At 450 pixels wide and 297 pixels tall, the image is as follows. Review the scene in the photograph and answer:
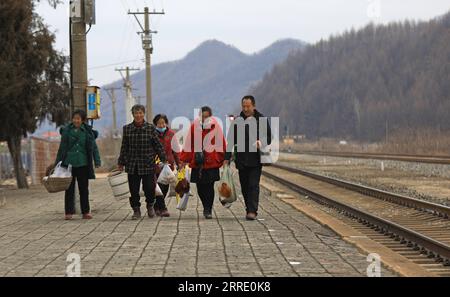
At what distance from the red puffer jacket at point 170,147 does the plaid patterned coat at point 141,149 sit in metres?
0.83

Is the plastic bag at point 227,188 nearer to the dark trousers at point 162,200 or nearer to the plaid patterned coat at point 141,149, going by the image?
the plaid patterned coat at point 141,149

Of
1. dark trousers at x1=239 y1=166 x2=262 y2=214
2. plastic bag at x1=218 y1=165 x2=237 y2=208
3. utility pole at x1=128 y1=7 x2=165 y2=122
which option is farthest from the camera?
utility pole at x1=128 y1=7 x2=165 y2=122

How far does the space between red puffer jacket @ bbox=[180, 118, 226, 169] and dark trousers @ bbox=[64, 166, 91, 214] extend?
1659 millimetres

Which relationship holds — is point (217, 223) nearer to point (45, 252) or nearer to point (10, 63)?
point (45, 252)

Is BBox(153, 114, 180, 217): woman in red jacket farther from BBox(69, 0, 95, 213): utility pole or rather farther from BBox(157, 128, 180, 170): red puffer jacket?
BBox(69, 0, 95, 213): utility pole

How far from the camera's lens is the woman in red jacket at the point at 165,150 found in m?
14.6

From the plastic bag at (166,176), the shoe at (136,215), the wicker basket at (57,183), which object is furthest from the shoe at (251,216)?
the wicker basket at (57,183)

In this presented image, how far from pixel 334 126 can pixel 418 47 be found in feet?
72.5

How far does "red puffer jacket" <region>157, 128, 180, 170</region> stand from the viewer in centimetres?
1463

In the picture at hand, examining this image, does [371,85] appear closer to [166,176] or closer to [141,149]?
[166,176]

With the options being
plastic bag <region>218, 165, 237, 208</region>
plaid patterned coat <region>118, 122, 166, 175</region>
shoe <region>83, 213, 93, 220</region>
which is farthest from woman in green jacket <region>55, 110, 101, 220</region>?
plastic bag <region>218, 165, 237, 208</region>

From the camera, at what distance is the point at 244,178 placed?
13.8 m

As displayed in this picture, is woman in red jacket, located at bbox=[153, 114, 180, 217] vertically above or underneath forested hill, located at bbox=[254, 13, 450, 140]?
underneath

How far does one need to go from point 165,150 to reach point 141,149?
1.05 metres
